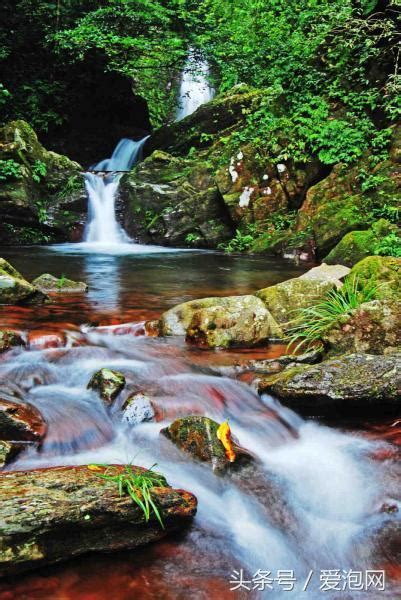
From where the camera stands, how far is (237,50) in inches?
697

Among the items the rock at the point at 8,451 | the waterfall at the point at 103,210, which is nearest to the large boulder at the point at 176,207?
the waterfall at the point at 103,210

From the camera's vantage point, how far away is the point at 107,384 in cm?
380

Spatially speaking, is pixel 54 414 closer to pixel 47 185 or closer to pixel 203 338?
pixel 203 338

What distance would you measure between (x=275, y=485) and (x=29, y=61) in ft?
64.3

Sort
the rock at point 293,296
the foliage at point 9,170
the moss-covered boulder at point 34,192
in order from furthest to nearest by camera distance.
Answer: the moss-covered boulder at point 34,192 → the foliage at point 9,170 → the rock at point 293,296

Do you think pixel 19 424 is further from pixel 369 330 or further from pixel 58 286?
pixel 58 286

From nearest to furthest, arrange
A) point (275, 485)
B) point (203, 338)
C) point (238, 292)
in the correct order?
point (275, 485) < point (203, 338) < point (238, 292)

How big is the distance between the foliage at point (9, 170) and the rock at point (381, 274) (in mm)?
10755

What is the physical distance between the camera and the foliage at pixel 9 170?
517 inches

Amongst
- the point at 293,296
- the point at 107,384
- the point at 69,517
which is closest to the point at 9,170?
the point at 293,296

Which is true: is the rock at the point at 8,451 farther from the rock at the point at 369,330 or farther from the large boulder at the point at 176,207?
the large boulder at the point at 176,207

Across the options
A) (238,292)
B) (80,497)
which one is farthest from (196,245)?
(80,497)
